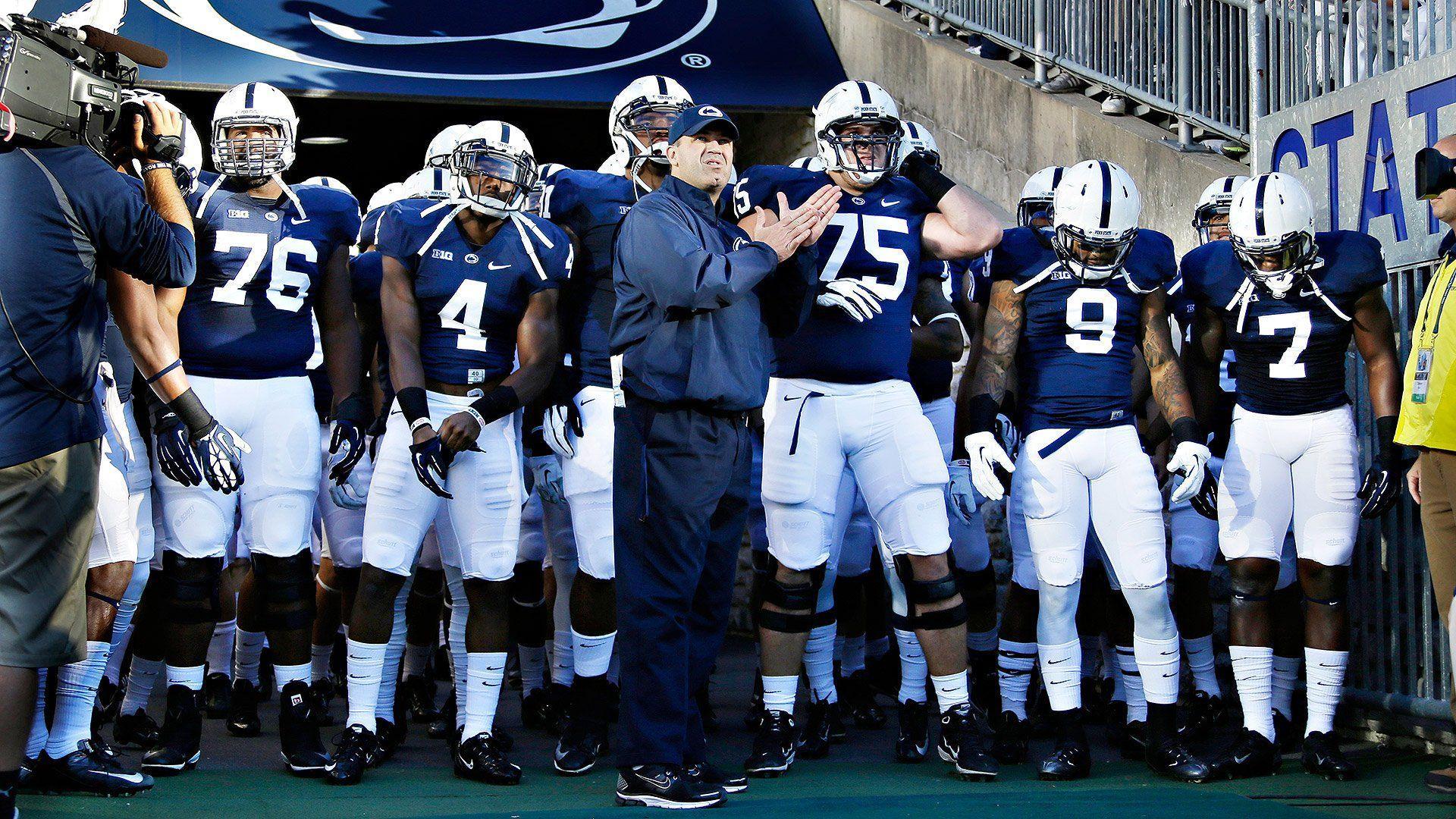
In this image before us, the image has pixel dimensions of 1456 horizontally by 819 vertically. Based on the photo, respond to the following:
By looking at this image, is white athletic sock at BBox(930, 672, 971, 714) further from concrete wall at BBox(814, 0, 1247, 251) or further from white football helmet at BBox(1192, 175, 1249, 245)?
concrete wall at BBox(814, 0, 1247, 251)

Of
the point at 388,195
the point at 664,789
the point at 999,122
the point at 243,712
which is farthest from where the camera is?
the point at 999,122

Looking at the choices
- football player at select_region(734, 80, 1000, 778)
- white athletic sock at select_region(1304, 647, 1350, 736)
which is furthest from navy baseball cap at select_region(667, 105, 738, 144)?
white athletic sock at select_region(1304, 647, 1350, 736)

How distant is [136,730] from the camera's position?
17.8 ft

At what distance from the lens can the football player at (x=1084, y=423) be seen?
518cm

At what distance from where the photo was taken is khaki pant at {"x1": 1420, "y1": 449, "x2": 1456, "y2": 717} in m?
4.92

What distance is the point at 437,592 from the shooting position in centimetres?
607

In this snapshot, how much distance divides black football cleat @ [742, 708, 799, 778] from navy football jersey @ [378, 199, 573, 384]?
1516mm

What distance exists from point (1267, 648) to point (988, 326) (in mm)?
1500

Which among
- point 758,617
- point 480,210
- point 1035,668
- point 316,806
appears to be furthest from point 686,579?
point 1035,668

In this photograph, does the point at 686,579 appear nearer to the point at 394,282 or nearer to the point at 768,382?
the point at 768,382

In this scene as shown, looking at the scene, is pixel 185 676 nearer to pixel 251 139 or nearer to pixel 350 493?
pixel 350 493

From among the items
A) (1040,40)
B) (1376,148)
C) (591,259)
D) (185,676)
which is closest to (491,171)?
(591,259)

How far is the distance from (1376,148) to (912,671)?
2.73 metres

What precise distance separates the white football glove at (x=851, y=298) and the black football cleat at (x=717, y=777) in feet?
5.14
